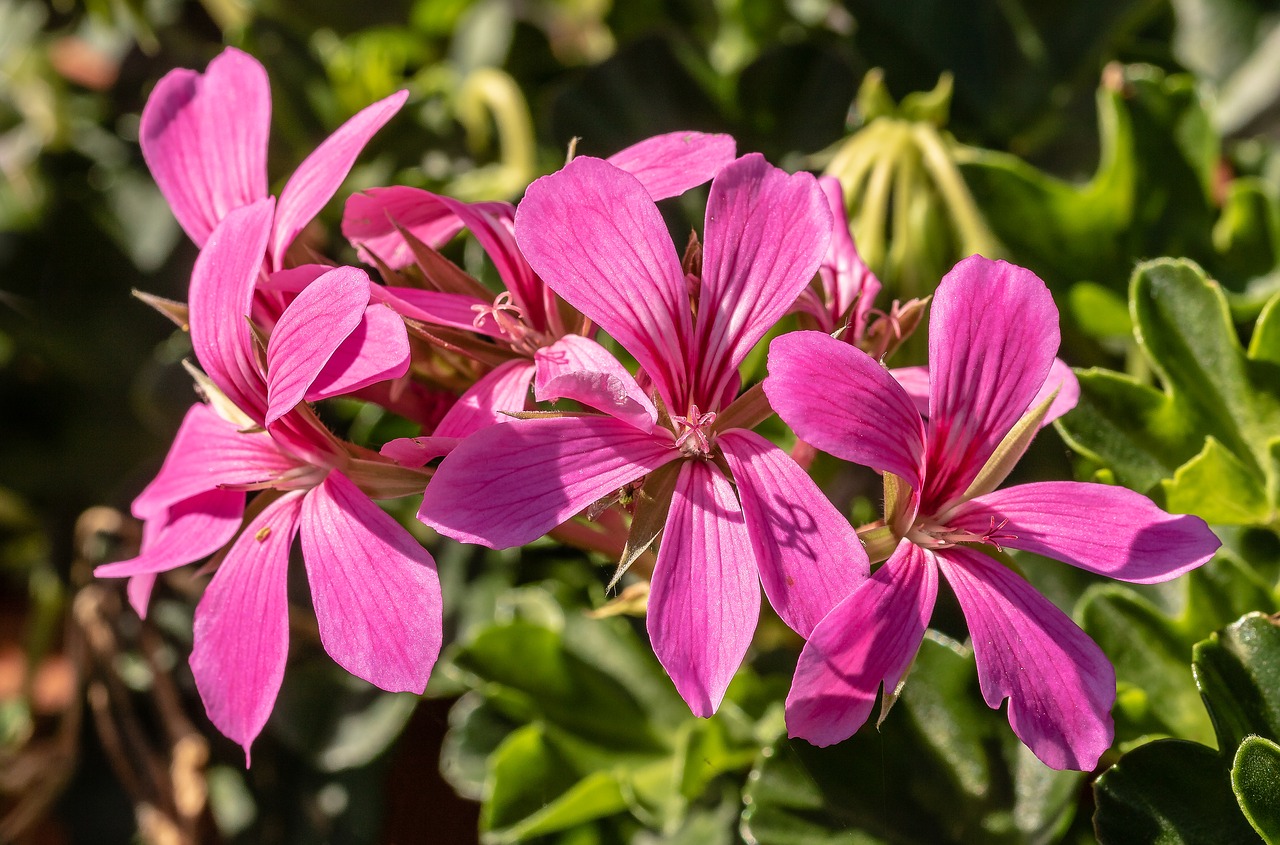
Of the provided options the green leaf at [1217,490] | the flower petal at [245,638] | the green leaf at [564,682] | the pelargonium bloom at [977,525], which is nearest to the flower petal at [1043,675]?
the pelargonium bloom at [977,525]

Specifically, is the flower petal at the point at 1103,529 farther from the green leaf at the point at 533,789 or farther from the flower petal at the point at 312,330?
the green leaf at the point at 533,789

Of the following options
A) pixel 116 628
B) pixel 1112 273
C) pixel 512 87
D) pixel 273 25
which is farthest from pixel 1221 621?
pixel 273 25

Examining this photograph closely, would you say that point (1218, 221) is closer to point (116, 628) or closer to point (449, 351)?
point (449, 351)

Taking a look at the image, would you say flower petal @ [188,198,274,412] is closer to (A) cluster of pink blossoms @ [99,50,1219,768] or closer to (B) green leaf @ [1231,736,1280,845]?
(A) cluster of pink blossoms @ [99,50,1219,768]

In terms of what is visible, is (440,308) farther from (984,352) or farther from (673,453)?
(984,352)

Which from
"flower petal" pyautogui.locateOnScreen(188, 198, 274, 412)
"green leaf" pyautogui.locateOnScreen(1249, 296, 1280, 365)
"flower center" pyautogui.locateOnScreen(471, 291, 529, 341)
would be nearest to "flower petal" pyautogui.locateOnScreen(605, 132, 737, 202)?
"flower center" pyautogui.locateOnScreen(471, 291, 529, 341)

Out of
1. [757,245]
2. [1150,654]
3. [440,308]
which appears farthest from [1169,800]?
[440,308]
